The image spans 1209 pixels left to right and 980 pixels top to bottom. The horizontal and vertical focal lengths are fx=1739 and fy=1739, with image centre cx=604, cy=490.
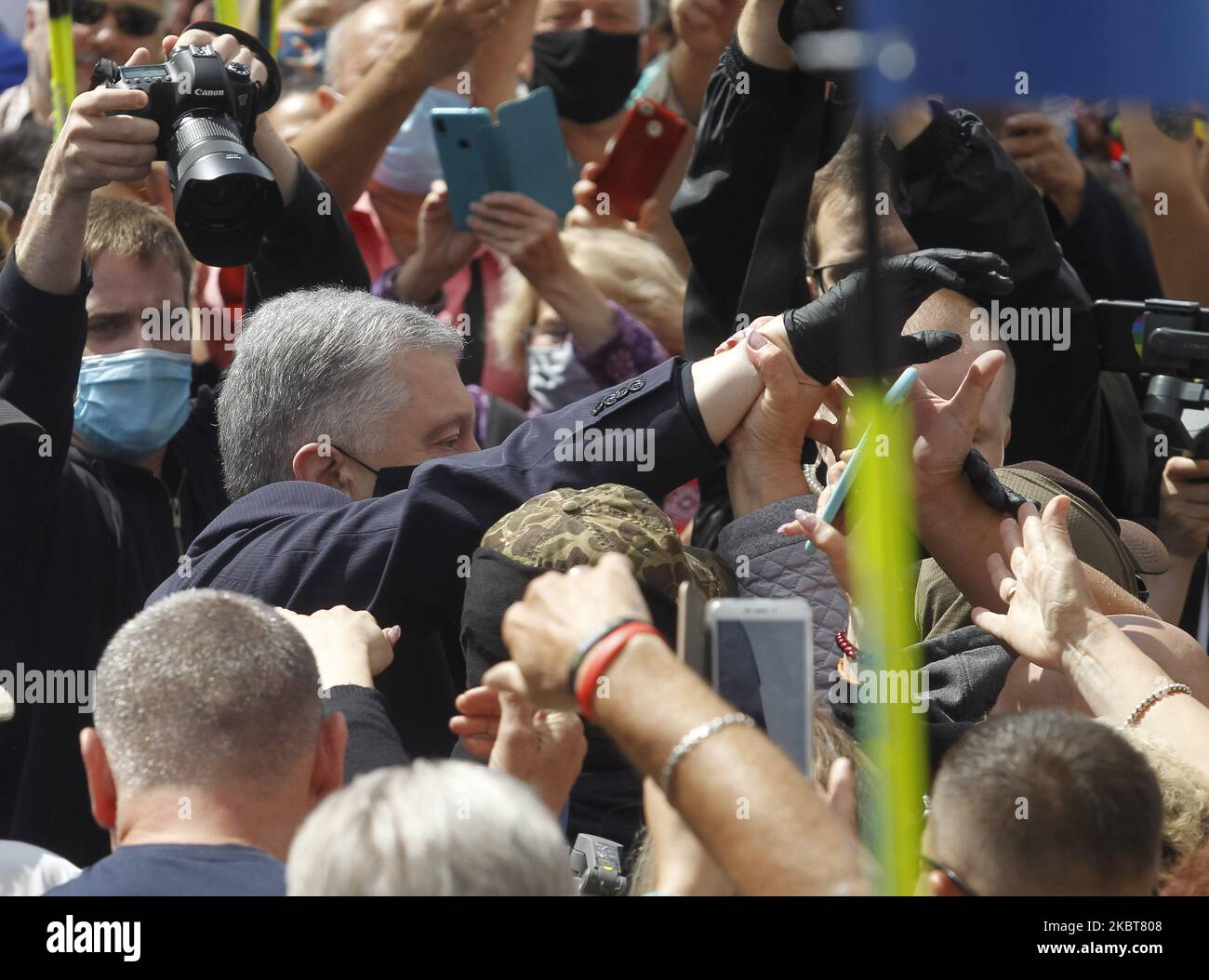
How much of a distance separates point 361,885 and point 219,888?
309 millimetres

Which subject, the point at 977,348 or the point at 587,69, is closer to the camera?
the point at 977,348

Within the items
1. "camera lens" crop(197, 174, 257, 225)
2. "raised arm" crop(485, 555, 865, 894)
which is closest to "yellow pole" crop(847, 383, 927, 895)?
"raised arm" crop(485, 555, 865, 894)

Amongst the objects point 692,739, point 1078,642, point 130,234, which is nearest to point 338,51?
point 130,234

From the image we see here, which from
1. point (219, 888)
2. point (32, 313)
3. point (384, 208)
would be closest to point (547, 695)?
point (219, 888)

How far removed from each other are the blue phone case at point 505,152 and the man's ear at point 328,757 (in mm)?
2173

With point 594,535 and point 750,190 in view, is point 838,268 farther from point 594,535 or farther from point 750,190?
point 594,535

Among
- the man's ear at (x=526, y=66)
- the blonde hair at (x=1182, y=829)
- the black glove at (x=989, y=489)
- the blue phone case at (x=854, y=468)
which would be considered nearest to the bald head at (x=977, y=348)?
the black glove at (x=989, y=489)

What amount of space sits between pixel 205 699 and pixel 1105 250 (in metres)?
2.78

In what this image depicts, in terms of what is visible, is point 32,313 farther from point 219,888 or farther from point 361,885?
point 361,885

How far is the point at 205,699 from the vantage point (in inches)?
71.6

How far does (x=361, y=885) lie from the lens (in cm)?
145

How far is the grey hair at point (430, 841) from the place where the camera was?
1.45m

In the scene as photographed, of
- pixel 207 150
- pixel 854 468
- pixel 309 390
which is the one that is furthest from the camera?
pixel 309 390

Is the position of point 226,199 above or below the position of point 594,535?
above
